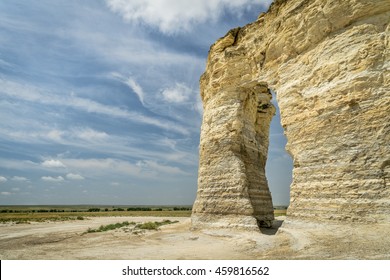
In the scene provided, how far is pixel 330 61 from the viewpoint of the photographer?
1078 cm

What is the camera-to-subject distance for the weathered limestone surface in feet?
30.7

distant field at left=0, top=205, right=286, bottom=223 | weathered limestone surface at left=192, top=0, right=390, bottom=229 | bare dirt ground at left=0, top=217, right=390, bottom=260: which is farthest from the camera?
distant field at left=0, top=205, right=286, bottom=223

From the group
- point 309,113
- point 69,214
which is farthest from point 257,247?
point 69,214

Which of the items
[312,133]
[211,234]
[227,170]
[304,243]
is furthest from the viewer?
[227,170]

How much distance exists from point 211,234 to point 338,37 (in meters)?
10.3

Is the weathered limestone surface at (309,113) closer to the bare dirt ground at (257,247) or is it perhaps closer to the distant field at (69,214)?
the bare dirt ground at (257,247)

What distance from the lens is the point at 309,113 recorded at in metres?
11.4

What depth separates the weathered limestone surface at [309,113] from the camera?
9344mm

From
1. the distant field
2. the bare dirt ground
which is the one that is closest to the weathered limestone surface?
the bare dirt ground

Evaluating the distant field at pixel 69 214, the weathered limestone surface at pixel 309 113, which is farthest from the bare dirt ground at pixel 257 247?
the distant field at pixel 69 214

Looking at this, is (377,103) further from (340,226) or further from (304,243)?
(304,243)

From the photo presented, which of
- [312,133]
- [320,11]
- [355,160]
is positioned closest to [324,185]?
[355,160]

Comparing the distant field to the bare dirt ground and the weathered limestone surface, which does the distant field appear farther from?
the bare dirt ground
